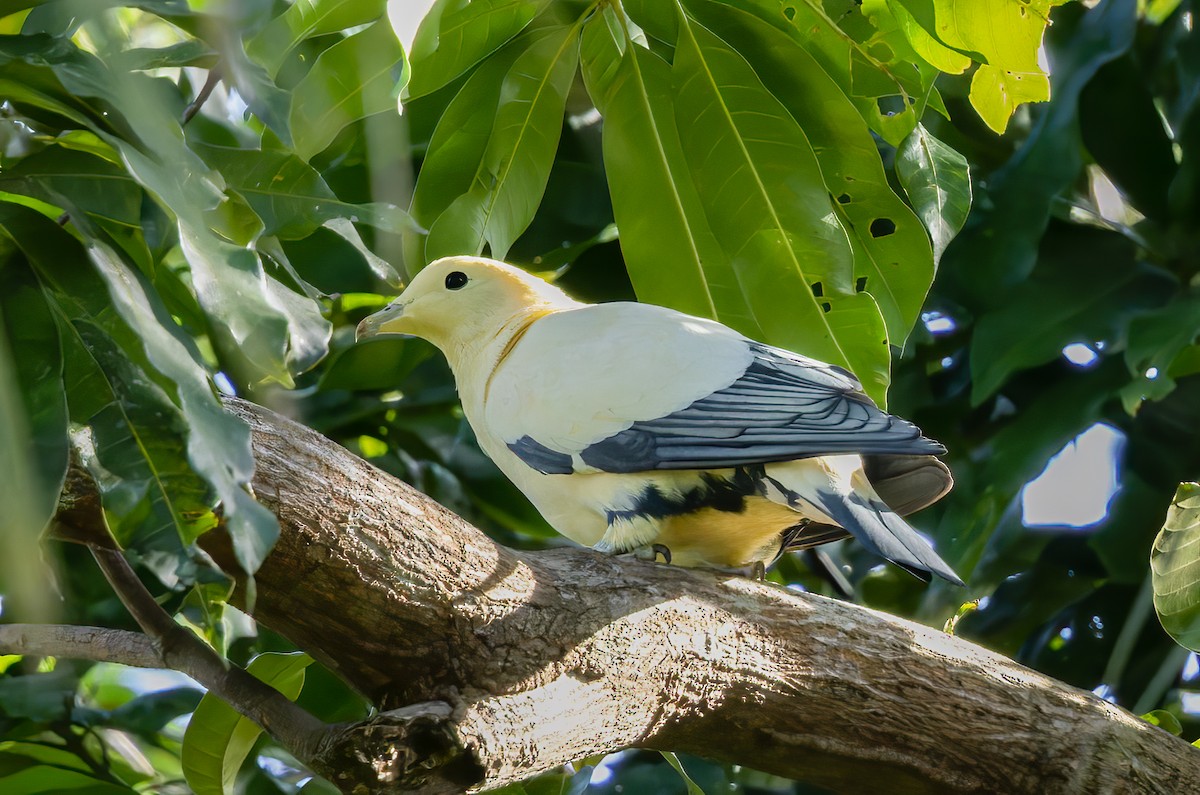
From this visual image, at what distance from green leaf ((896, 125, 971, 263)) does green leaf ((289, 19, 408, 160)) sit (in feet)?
2.74

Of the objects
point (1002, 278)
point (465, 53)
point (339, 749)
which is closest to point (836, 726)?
point (339, 749)

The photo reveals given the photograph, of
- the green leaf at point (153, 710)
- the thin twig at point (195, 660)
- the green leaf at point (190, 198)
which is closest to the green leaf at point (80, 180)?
the green leaf at point (190, 198)

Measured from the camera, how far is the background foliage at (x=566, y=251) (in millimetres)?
1159

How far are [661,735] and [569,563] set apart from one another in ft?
0.87

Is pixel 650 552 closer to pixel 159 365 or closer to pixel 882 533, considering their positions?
pixel 882 533

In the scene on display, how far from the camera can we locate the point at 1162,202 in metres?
3.14

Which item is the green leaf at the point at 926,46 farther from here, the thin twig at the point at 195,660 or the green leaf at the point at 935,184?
the thin twig at the point at 195,660

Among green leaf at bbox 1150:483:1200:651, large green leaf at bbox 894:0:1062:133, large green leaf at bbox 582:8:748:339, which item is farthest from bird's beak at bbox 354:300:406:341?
green leaf at bbox 1150:483:1200:651

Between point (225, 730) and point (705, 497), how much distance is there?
0.79m

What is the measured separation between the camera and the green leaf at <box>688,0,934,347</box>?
2076 mm

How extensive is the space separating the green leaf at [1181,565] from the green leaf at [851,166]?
1.71ft

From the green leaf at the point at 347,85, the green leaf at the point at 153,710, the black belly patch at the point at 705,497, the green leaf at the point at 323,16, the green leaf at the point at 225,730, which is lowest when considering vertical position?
the green leaf at the point at 153,710

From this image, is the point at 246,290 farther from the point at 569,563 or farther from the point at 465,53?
the point at 465,53

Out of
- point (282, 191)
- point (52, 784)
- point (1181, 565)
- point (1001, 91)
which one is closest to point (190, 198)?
point (282, 191)
